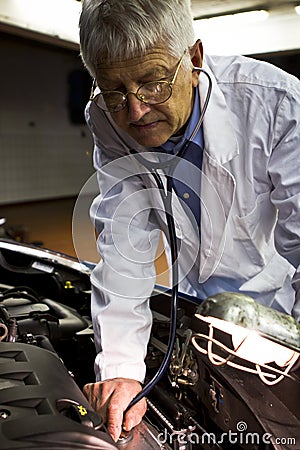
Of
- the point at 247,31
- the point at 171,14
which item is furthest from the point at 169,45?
the point at 247,31

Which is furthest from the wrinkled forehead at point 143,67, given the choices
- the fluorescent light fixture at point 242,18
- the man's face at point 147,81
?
the fluorescent light fixture at point 242,18

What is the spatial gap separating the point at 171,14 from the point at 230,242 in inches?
21.0

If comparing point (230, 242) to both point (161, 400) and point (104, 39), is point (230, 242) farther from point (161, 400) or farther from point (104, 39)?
point (104, 39)

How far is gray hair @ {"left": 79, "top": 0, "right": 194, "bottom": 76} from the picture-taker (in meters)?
0.91

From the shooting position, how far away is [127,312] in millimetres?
1180

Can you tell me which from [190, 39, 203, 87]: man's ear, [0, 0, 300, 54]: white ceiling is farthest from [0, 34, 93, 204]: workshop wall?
[190, 39, 203, 87]: man's ear

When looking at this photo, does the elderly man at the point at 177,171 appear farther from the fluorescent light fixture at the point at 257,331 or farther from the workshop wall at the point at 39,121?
the workshop wall at the point at 39,121

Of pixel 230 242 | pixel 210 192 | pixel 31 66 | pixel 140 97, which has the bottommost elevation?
pixel 31 66

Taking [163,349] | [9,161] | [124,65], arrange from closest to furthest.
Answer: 1. [124,65]
2. [163,349]
3. [9,161]

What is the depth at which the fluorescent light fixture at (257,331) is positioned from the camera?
2.24 feet

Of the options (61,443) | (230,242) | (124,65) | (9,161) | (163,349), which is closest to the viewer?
(61,443)

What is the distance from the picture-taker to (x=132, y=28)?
0.91 metres

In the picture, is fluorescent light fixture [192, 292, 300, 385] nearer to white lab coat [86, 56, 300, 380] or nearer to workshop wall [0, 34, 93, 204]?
white lab coat [86, 56, 300, 380]

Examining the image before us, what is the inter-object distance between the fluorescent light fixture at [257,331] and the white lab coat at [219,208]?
0.91ft
